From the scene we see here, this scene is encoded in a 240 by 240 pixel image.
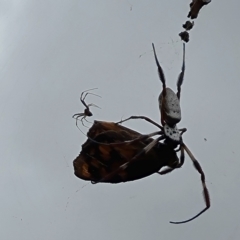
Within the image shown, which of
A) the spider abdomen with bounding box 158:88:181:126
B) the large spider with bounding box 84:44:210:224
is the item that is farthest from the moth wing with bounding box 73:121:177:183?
the spider abdomen with bounding box 158:88:181:126

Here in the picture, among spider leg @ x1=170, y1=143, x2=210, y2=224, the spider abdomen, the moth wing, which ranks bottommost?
spider leg @ x1=170, y1=143, x2=210, y2=224

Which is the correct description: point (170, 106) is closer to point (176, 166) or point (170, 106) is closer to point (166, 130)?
point (166, 130)

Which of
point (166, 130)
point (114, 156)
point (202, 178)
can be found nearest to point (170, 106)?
point (166, 130)

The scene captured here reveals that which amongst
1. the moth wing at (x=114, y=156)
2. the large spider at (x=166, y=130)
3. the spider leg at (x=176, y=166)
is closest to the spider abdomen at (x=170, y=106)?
the large spider at (x=166, y=130)

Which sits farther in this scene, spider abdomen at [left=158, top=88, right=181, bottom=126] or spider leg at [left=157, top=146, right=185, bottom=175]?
spider leg at [left=157, top=146, right=185, bottom=175]

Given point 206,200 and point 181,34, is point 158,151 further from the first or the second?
point 181,34

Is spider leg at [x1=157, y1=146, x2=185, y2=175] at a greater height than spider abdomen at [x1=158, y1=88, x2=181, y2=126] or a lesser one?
lesser

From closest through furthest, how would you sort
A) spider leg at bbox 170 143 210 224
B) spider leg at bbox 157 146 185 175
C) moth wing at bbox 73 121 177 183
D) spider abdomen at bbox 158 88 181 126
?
1. moth wing at bbox 73 121 177 183
2. spider abdomen at bbox 158 88 181 126
3. spider leg at bbox 157 146 185 175
4. spider leg at bbox 170 143 210 224

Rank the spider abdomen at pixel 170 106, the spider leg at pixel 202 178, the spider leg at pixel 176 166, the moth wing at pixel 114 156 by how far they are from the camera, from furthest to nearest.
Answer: the spider leg at pixel 202 178, the spider leg at pixel 176 166, the spider abdomen at pixel 170 106, the moth wing at pixel 114 156

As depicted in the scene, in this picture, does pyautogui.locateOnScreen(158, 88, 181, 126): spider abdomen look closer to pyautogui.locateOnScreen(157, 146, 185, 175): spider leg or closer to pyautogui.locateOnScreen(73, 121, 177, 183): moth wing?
pyautogui.locateOnScreen(73, 121, 177, 183): moth wing

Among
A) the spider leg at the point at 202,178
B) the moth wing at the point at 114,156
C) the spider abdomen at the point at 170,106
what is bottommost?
the spider leg at the point at 202,178

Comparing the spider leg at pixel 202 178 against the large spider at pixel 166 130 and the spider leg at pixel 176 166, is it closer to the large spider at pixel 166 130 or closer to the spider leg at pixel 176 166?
the spider leg at pixel 176 166
